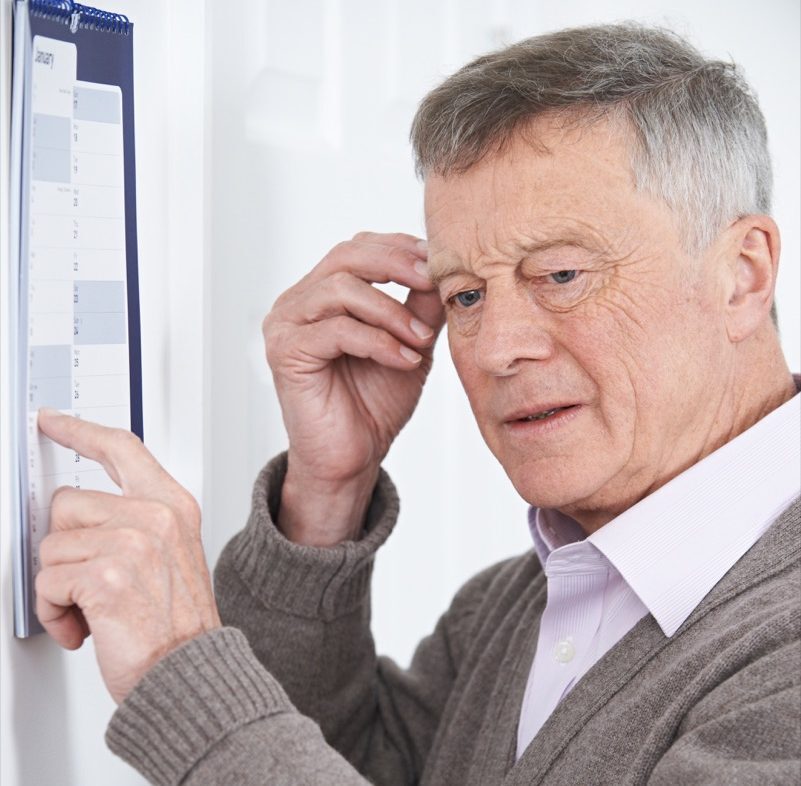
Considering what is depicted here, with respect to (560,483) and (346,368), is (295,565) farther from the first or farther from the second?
(560,483)

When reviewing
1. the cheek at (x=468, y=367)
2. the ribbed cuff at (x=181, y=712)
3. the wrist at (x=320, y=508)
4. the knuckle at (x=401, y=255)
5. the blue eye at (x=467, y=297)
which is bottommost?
the ribbed cuff at (x=181, y=712)

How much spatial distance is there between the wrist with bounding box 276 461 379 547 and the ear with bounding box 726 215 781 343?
554 millimetres

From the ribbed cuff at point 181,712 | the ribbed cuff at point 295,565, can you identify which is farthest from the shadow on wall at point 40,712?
the ribbed cuff at point 295,565

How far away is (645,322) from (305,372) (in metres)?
0.47

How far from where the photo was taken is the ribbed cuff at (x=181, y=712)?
928 mm

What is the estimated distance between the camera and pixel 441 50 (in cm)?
156

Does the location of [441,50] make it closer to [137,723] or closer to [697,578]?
[697,578]

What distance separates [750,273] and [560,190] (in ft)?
0.83

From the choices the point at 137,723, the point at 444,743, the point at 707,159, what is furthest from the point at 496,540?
the point at 137,723

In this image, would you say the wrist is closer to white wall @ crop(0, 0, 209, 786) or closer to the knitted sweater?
the knitted sweater

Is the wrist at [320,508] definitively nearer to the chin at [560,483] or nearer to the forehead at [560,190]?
the chin at [560,483]

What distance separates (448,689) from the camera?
1.60m

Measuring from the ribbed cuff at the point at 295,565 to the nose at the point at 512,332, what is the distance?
1.24ft

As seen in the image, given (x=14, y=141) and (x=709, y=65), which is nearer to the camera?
(x=14, y=141)
